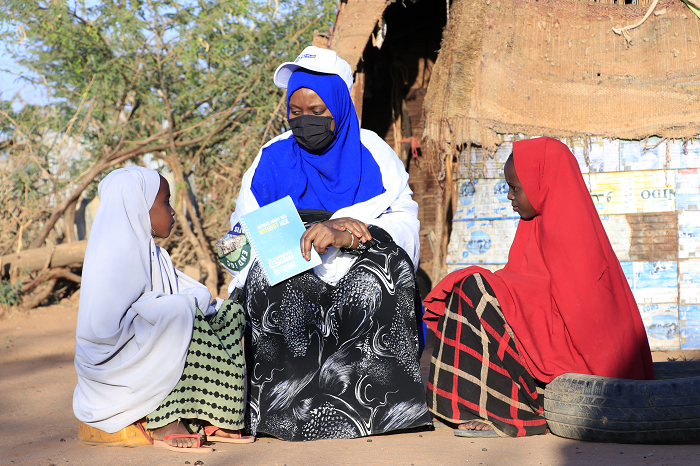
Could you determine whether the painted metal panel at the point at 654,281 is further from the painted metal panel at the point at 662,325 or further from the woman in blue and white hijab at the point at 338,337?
the woman in blue and white hijab at the point at 338,337

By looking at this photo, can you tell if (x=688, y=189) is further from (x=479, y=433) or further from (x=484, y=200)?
(x=479, y=433)

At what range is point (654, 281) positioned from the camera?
5.15 m

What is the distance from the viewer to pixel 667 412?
8.36 ft

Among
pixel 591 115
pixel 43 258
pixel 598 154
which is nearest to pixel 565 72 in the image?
pixel 591 115

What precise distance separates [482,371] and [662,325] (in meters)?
3.02

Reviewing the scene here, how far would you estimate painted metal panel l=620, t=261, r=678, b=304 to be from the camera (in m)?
5.12

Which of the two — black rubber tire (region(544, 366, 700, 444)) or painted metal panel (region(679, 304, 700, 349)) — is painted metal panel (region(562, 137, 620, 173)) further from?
black rubber tire (region(544, 366, 700, 444))

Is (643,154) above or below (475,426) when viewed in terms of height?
above

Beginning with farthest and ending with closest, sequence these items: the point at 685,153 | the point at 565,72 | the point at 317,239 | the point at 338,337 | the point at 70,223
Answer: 1. the point at 70,223
2. the point at 565,72
3. the point at 685,153
4. the point at 338,337
5. the point at 317,239

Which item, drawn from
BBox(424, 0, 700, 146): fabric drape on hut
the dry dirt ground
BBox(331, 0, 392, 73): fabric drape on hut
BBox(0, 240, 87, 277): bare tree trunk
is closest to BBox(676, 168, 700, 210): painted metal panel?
BBox(424, 0, 700, 146): fabric drape on hut

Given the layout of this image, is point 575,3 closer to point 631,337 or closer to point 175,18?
point 631,337

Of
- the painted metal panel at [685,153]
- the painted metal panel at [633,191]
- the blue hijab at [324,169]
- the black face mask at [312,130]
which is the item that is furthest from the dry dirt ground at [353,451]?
the painted metal panel at [685,153]

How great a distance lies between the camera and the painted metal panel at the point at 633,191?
16.8ft

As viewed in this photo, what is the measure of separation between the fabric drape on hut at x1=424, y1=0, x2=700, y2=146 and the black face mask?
227 centimetres
